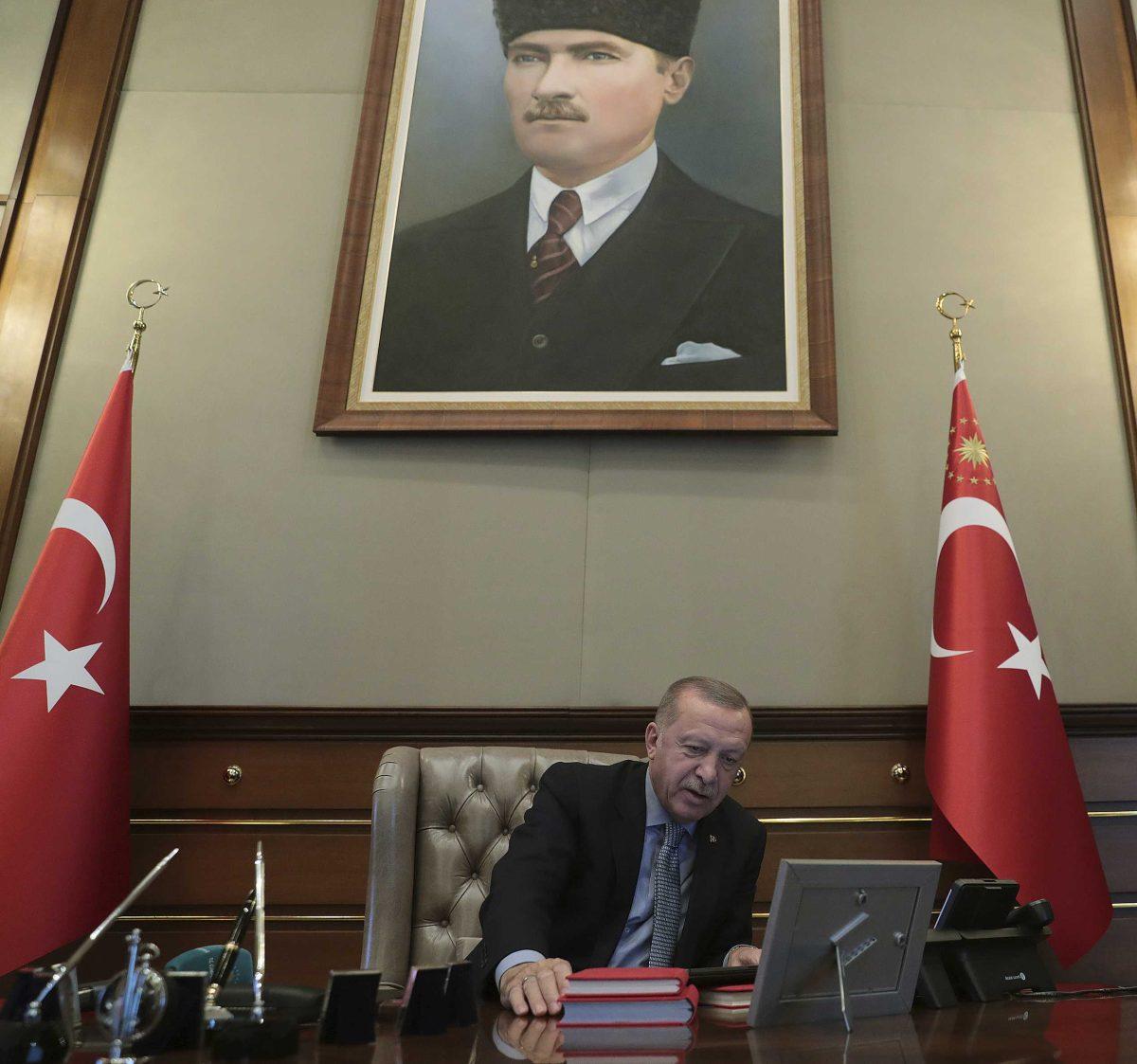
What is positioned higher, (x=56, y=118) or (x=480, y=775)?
(x=56, y=118)

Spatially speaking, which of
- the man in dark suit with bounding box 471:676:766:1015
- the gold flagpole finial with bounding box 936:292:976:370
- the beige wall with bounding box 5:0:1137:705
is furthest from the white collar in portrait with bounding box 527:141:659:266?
the man in dark suit with bounding box 471:676:766:1015

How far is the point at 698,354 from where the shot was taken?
3639 mm

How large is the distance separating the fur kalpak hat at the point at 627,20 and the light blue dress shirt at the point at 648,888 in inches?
113

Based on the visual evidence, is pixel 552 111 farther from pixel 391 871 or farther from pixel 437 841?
pixel 391 871

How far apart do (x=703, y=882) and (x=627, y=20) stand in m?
3.17

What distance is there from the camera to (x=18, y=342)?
3.75 meters

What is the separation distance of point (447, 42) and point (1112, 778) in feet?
11.2

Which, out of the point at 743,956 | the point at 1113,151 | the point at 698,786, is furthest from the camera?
the point at 1113,151

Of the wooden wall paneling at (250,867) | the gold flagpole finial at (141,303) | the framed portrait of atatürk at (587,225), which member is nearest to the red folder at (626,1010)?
the wooden wall paneling at (250,867)

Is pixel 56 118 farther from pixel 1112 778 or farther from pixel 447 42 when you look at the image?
pixel 1112 778

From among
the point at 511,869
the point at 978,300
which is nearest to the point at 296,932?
the point at 511,869

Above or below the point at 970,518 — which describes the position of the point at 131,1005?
below

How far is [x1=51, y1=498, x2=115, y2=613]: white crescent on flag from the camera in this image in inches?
120

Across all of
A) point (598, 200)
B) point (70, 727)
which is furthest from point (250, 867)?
point (598, 200)
